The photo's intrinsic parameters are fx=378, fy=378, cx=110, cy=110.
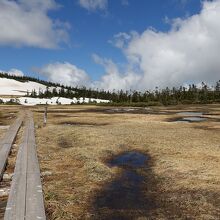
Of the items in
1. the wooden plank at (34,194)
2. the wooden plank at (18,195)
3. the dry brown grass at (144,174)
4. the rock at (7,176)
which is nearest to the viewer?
the wooden plank at (18,195)

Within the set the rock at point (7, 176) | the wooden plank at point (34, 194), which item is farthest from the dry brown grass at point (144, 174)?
the rock at point (7, 176)

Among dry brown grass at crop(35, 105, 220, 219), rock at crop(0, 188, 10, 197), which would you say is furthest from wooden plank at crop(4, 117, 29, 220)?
dry brown grass at crop(35, 105, 220, 219)

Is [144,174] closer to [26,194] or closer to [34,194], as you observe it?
[34,194]

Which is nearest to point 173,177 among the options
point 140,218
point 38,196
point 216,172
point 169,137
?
point 216,172

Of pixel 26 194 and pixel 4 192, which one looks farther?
pixel 4 192

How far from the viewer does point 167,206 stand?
13.0 meters

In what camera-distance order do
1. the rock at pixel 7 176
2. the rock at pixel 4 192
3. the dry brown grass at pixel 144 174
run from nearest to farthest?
the dry brown grass at pixel 144 174 → the rock at pixel 4 192 → the rock at pixel 7 176

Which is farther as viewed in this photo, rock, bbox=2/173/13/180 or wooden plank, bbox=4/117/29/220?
rock, bbox=2/173/13/180

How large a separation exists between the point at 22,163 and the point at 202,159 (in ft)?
31.7

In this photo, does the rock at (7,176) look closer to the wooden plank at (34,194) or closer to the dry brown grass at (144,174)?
the wooden plank at (34,194)

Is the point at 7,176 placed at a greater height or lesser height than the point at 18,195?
lesser

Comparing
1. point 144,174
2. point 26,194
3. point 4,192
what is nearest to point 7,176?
point 4,192

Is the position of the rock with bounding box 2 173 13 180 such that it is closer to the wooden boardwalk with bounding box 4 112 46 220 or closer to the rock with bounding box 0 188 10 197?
the wooden boardwalk with bounding box 4 112 46 220

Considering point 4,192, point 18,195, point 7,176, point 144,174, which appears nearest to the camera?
point 18,195
